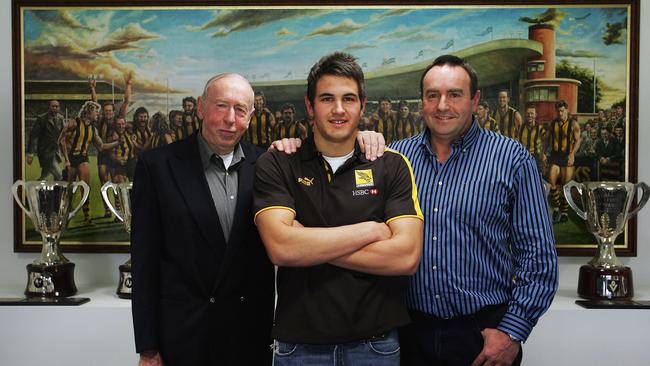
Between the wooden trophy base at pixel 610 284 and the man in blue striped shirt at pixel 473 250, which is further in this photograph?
the wooden trophy base at pixel 610 284

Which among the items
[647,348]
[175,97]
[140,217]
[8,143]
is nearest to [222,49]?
[175,97]

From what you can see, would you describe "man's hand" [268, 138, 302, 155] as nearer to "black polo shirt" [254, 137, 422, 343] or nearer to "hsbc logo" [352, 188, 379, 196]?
"black polo shirt" [254, 137, 422, 343]

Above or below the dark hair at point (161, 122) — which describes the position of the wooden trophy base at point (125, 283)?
below

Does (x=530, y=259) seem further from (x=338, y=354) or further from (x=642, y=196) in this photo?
(x=642, y=196)

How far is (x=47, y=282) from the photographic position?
312 centimetres

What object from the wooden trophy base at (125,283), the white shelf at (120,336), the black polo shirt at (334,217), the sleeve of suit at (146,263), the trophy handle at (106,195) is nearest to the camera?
the black polo shirt at (334,217)

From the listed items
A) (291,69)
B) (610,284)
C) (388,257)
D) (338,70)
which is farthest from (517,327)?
(291,69)

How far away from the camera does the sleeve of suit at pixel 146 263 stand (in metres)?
2.09

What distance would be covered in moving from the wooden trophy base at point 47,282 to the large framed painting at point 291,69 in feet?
0.95

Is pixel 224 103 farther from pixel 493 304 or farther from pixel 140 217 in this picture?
pixel 493 304

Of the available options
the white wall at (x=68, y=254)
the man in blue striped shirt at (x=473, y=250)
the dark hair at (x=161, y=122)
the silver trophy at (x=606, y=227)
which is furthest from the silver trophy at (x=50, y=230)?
the silver trophy at (x=606, y=227)

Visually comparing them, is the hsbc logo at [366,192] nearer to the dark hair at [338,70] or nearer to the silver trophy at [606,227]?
the dark hair at [338,70]

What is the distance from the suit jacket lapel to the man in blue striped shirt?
657mm

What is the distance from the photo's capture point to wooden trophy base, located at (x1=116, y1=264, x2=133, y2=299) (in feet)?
10.2
